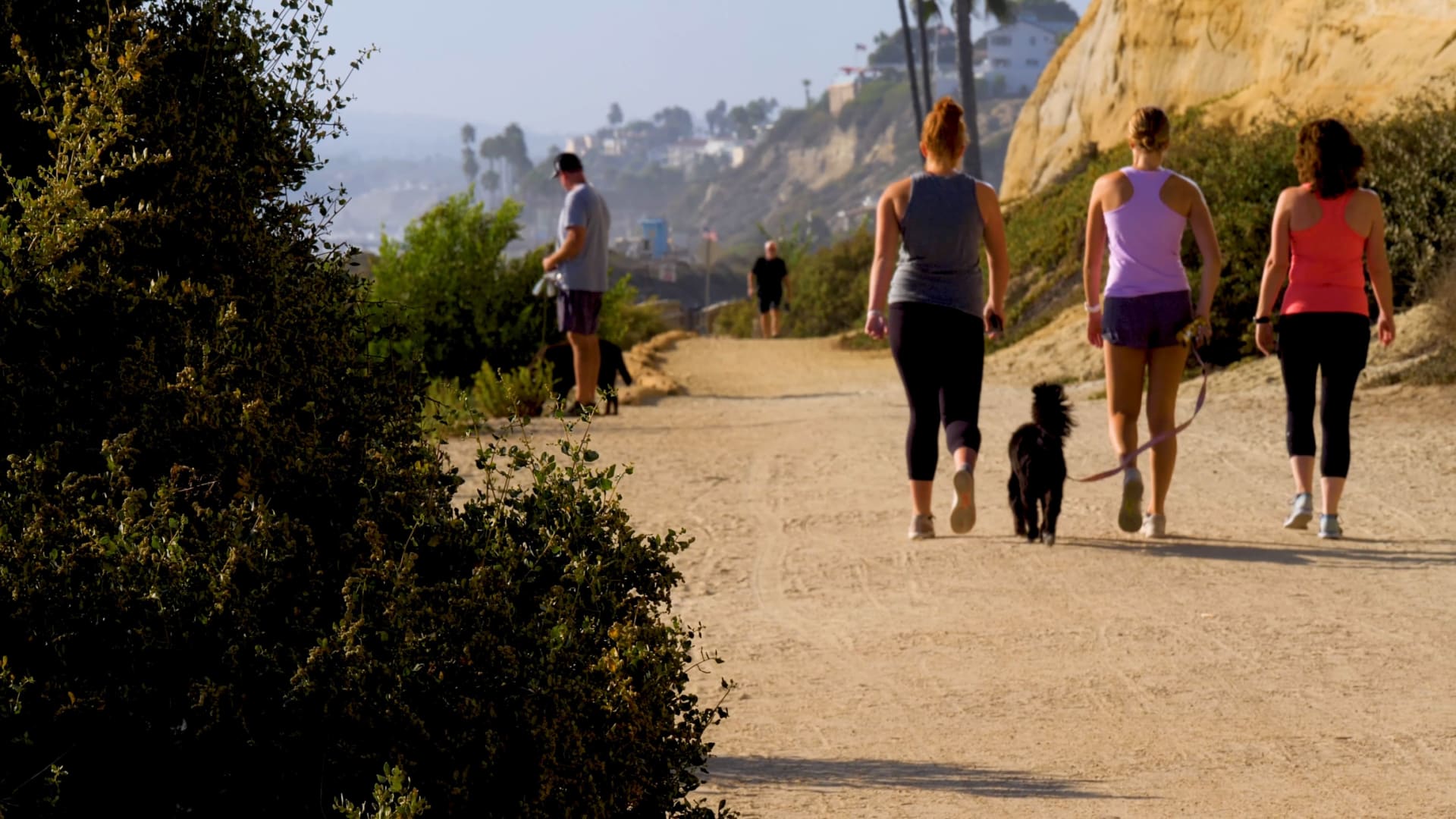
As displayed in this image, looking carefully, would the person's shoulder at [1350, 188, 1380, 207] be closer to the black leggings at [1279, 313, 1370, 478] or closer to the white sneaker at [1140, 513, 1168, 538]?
the black leggings at [1279, 313, 1370, 478]

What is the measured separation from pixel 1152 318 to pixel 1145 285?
0.16m

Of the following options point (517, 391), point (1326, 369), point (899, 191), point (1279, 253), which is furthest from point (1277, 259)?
point (517, 391)

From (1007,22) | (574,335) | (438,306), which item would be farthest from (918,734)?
(1007,22)

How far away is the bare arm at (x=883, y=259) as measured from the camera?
24.8 ft

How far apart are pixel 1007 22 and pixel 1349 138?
49600 millimetres

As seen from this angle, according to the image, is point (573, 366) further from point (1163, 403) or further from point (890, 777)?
point (890, 777)

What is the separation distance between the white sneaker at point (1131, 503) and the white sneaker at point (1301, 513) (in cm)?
84

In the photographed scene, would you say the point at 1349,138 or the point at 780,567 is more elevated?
the point at 1349,138

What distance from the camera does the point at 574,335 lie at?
12102 mm

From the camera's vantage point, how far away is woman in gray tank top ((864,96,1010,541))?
7.55 m

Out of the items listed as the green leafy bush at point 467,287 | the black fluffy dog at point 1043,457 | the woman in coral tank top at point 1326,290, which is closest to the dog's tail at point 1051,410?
the black fluffy dog at point 1043,457

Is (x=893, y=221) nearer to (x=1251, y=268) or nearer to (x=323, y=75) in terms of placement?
(x=323, y=75)

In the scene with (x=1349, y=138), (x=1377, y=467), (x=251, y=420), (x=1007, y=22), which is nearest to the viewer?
(x=251, y=420)

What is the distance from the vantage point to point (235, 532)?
9.92ft
